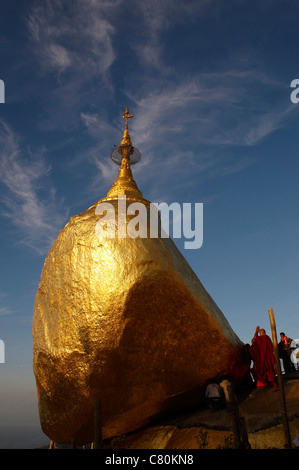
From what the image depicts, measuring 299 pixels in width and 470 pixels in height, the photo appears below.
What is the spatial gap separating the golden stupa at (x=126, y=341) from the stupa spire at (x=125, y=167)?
3.08m

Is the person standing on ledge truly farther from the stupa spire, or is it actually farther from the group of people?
the stupa spire

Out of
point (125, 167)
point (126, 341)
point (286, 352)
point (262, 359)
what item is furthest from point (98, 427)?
point (125, 167)

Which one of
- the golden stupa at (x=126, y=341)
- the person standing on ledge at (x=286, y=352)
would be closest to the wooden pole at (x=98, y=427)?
the golden stupa at (x=126, y=341)

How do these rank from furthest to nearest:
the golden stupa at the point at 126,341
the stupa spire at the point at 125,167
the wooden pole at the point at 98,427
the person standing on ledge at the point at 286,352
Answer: the stupa spire at the point at 125,167 < the person standing on ledge at the point at 286,352 < the golden stupa at the point at 126,341 < the wooden pole at the point at 98,427

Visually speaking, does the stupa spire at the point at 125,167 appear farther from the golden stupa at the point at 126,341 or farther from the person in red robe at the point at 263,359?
the person in red robe at the point at 263,359

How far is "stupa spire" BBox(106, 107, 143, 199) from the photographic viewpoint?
11.9 m

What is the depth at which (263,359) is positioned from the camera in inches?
352

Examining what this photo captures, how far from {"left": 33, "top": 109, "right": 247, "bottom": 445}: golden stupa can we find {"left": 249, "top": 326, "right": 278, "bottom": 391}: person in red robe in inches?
14.9

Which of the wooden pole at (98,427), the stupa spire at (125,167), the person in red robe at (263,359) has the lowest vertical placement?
the wooden pole at (98,427)

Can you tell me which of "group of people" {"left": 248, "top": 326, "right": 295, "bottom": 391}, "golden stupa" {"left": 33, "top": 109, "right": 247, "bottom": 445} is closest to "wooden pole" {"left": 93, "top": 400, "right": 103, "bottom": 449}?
"golden stupa" {"left": 33, "top": 109, "right": 247, "bottom": 445}

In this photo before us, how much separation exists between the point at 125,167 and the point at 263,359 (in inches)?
315

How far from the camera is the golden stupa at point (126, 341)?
A: 7.95 m

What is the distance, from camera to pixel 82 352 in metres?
8.09

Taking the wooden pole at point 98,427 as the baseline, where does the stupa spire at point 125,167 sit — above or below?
above
